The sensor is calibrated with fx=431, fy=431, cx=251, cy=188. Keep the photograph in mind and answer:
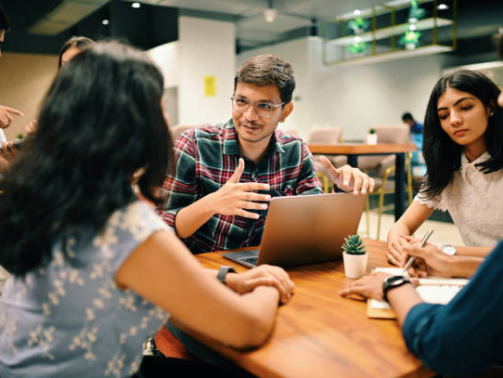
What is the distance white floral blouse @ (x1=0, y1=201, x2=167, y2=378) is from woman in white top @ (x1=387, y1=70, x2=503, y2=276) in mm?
946

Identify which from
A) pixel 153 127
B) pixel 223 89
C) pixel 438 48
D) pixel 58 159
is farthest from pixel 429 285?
pixel 438 48

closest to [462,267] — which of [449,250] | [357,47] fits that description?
[449,250]

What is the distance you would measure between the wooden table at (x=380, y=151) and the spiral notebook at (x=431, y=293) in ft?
7.70

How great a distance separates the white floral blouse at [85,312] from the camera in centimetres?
69

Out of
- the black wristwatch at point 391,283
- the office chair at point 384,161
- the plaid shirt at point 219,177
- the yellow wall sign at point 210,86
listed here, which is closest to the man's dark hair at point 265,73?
the plaid shirt at point 219,177

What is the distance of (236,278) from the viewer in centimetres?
95

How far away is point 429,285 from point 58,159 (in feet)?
2.70

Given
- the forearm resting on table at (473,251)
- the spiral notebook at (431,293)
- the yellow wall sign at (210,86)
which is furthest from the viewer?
the yellow wall sign at (210,86)

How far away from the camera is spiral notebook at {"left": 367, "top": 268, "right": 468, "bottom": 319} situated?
0.87 metres

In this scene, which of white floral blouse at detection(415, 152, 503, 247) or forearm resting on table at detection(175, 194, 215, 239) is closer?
forearm resting on table at detection(175, 194, 215, 239)

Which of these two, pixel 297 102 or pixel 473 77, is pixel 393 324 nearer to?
pixel 473 77

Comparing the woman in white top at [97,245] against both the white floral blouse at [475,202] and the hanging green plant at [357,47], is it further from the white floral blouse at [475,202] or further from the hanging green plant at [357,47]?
the hanging green plant at [357,47]

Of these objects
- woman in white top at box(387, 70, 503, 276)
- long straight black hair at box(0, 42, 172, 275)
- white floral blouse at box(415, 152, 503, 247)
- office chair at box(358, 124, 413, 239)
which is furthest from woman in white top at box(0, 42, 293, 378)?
office chair at box(358, 124, 413, 239)

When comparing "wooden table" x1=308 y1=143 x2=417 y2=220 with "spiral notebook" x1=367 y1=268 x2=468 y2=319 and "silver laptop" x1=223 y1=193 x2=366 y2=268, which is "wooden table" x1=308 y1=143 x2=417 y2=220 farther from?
"spiral notebook" x1=367 y1=268 x2=468 y2=319
